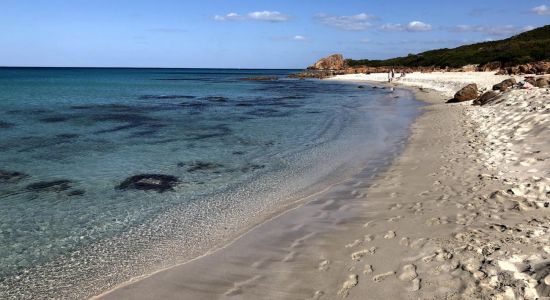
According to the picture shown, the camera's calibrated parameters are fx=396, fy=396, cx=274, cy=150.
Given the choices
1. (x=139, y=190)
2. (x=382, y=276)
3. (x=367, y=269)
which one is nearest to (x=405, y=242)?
(x=367, y=269)

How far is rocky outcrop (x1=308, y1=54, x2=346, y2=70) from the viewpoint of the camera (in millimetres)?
176625

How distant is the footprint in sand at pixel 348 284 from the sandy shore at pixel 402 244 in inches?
0.5

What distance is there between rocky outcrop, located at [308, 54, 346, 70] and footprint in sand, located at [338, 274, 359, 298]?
17316cm

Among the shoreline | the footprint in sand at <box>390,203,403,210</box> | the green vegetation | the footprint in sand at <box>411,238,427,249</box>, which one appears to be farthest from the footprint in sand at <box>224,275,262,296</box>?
the green vegetation

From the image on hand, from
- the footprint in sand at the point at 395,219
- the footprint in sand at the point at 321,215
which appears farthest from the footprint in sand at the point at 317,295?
the footprint in sand at the point at 321,215

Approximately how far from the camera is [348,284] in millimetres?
5473

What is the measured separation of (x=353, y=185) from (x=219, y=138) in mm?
9845

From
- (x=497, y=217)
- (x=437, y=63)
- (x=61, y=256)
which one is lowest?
(x=61, y=256)

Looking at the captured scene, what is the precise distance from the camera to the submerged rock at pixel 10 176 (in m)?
11.9

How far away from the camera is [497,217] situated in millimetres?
7125

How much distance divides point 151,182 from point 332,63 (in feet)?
582

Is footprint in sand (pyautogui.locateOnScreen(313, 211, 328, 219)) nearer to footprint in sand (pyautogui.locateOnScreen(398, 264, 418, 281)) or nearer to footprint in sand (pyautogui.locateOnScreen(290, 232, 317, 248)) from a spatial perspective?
footprint in sand (pyautogui.locateOnScreen(290, 232, 317, 248))

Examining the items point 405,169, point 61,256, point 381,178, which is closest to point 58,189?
point 61,256

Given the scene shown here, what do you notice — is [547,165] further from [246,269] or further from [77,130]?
[77,130]
